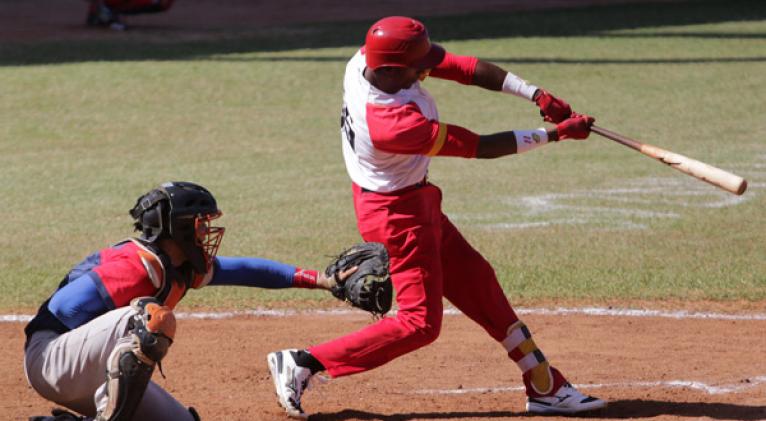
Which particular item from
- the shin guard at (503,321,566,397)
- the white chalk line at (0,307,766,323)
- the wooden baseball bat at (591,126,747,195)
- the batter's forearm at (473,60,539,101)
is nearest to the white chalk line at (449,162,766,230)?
the white chalk line at (0,307,766,323)

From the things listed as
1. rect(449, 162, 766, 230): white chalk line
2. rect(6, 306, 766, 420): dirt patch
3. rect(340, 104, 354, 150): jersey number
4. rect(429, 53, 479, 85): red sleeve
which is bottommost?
rect(449, 162, 766, 230): white chalk line

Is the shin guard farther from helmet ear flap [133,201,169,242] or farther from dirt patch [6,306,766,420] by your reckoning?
helmet ear flap [133,201,169,242]

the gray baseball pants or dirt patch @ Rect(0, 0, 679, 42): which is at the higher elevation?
the gray baseball pants

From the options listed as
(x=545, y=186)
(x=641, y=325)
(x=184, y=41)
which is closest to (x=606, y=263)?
(x=641, y=325)

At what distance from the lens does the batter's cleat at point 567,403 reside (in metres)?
5.73

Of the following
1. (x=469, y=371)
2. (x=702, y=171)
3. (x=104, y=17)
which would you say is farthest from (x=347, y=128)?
(x=104, y=17)

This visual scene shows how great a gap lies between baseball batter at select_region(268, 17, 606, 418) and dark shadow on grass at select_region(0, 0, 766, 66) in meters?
12.8

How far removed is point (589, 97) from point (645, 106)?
796mm

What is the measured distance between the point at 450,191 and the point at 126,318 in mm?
7233

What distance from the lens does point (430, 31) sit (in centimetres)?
2011

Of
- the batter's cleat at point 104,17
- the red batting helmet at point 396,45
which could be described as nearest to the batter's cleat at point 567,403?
the red batting helmet at point 396,45

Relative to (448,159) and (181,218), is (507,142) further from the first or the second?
(448,159)

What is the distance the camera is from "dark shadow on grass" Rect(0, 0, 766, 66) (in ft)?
60.6

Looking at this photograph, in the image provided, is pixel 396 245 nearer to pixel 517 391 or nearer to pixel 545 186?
pixel 517 391
